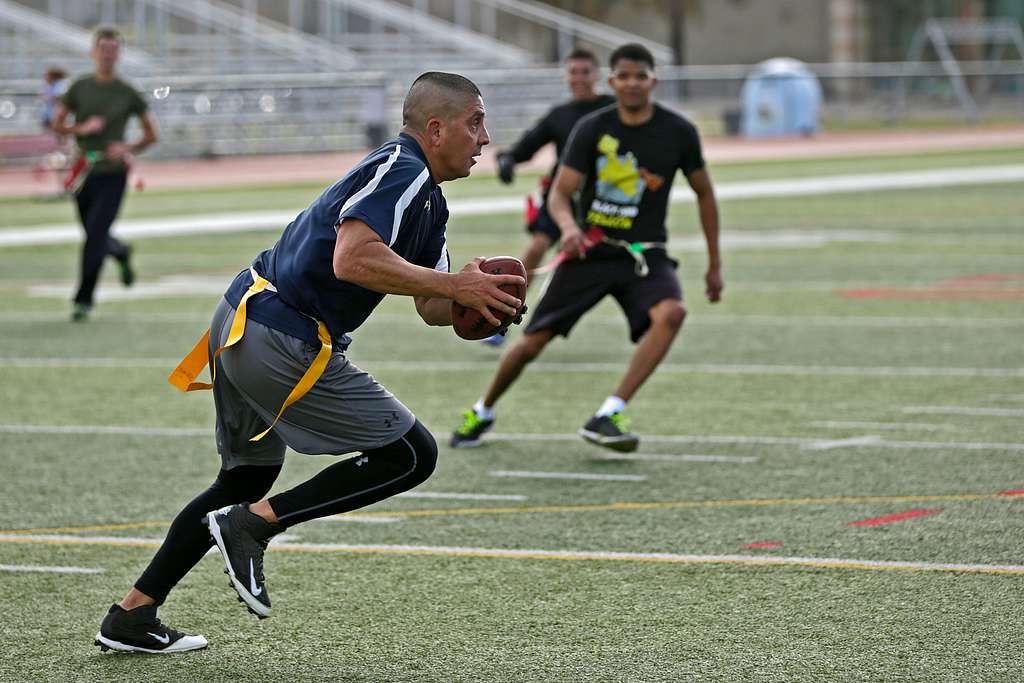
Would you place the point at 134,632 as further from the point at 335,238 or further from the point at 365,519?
the point at 365,519

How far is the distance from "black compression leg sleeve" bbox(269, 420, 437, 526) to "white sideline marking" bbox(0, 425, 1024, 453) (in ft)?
12.2

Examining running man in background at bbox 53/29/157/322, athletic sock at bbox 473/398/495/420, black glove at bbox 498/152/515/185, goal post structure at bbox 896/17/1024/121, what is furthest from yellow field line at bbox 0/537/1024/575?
goal post structure at bbox 896/17/1024/121

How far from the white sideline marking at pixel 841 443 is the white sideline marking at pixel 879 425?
284 millimetres

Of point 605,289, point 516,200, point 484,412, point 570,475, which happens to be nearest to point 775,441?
point 605,289

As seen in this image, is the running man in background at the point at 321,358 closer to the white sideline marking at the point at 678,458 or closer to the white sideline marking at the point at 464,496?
the white sideline marking at the point at 464,496

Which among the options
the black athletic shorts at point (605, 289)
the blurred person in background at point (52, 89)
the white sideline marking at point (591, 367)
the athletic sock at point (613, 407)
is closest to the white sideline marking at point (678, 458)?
the athletic sock at point (613, 407)

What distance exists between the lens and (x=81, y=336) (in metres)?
12.7

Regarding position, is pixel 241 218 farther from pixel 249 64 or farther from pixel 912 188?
pixel 249 64

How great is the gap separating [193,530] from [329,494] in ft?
1.48

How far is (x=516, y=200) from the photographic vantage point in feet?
84.4

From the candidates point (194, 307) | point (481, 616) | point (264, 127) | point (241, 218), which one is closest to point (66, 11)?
point (264, 127)

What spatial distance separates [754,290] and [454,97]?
10.4 metres

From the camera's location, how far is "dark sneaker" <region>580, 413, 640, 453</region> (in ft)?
26.5

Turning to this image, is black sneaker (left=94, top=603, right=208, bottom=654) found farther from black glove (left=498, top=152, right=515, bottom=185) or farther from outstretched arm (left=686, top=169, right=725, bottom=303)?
black glove (left=498, top=152, right=515, bottom=185)
